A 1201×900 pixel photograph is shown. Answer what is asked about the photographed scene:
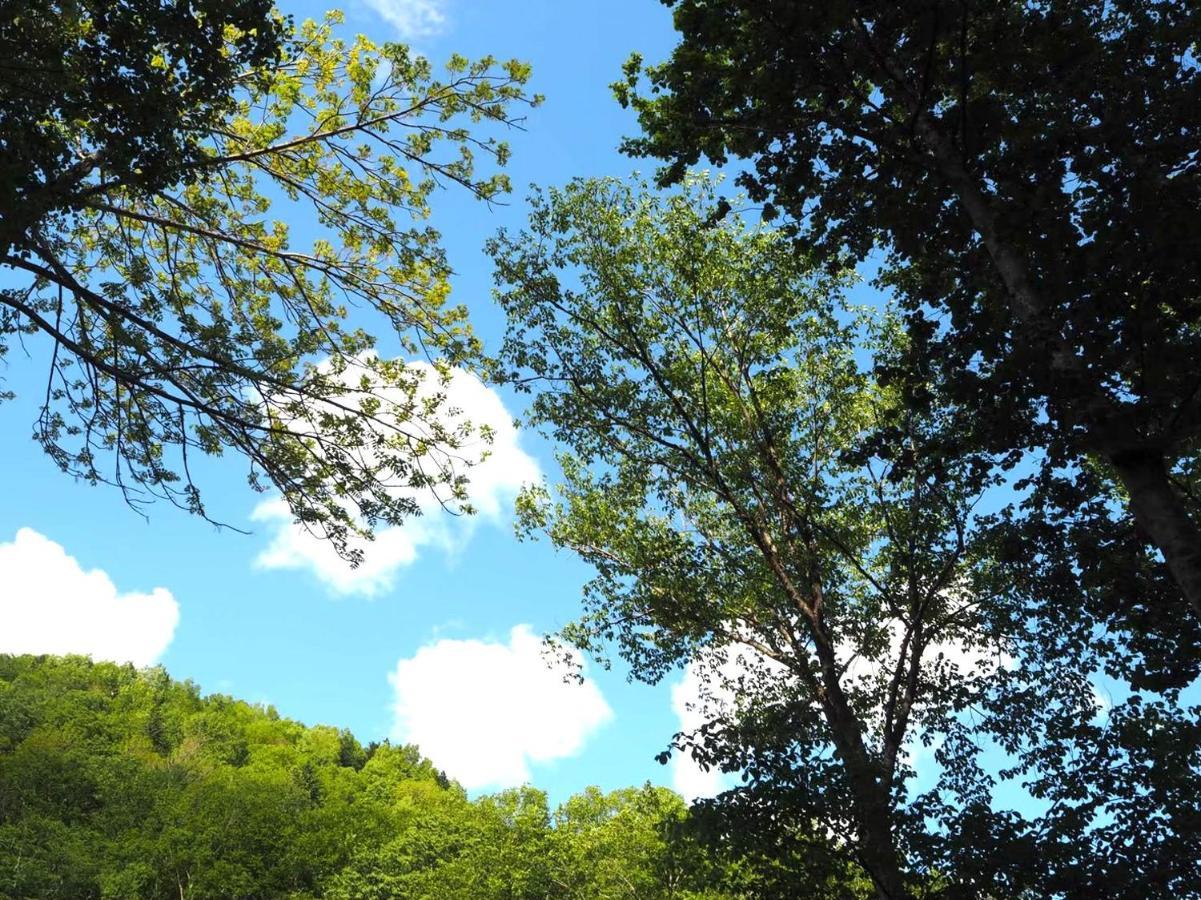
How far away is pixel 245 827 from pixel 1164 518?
50052mm

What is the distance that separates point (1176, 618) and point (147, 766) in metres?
59.2

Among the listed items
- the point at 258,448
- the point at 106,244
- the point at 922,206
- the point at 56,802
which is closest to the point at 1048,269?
the point at 922,206

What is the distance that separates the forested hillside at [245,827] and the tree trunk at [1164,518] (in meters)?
15.6

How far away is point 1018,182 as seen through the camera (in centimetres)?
737

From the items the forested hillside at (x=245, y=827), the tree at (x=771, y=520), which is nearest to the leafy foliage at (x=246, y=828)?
the forested hillside at (x=245, y=827)

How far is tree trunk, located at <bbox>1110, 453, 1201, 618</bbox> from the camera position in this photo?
511cm

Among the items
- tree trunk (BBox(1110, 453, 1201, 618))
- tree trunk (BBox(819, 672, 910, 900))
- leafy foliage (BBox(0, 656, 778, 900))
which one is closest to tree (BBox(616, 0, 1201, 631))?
tree trunk (BBox(1110, 453, 1201, 618))

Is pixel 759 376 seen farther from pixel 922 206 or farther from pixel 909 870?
pixel 909 870

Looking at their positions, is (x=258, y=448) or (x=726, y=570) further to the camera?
(x=726, y=570)

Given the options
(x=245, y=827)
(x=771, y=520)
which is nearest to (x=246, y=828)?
(x=245, y=827)

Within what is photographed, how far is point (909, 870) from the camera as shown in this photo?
7.64 metres

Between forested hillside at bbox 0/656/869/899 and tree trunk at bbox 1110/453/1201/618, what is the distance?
51.2 feet

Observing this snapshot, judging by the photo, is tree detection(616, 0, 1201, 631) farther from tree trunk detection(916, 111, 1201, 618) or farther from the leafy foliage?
the leafy foliage

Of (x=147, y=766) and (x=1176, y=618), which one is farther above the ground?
(x=147, y=766)
